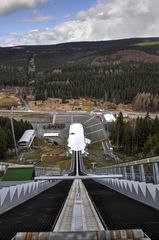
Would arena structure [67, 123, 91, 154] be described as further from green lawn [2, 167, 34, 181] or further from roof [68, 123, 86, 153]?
green lawn [2, 167, 34, 181]

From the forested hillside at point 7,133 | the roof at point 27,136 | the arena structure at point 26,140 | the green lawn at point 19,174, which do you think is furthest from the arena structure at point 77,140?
the green lawn at point 19,174

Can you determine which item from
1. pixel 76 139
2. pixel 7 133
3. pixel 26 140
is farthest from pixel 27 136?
pixel 7 133

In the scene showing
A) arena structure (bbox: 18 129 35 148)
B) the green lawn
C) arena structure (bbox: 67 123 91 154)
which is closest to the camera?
the green lawn

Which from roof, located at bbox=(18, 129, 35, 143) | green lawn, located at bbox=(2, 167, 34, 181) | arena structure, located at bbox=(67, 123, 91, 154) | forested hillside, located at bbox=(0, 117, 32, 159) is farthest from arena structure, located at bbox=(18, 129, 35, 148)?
green lawn, located at bbox=(2, 167, 34, 181)

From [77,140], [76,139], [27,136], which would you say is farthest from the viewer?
[76,139]

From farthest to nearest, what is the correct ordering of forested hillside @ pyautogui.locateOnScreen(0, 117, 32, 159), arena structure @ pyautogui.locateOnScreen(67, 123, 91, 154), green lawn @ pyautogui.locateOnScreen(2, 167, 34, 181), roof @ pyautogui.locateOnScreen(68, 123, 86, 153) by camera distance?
roof @ pyautogui.locateOnScreen(68, 123, 86, 153), arena structure @ pyautogui.locateOnScreen(67, 123, 91, 154), forested hillside @ pyautogui.locateOnScreen(0, 117, 32, 159), green lawn @ pyautogui.locateOnScreen(2, 167, 34, 181)

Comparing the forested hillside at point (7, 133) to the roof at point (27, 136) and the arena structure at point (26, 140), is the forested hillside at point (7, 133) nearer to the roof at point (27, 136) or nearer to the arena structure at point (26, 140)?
the roof at point (27, 136)

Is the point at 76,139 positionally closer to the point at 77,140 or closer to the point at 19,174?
the point at 77,140

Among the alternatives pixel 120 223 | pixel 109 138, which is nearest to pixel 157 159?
pixel 120 223
